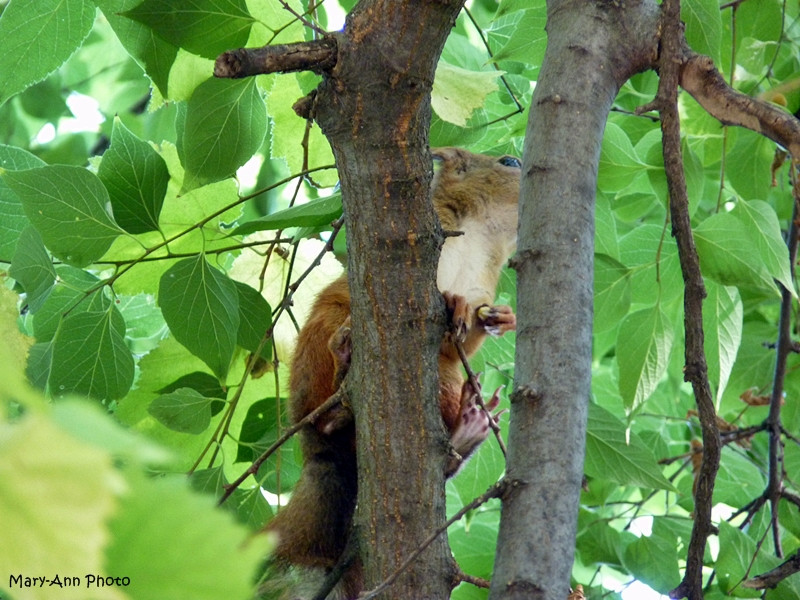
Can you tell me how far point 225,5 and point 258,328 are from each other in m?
0.62

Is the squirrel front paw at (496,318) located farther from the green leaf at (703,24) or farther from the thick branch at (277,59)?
the thick branch at (277,59)

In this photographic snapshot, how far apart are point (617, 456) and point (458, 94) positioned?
2.50 feet

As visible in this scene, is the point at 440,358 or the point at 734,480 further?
the point at 734,480

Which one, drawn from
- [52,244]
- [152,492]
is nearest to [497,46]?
[52,244]

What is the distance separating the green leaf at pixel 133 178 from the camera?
173 centimetres

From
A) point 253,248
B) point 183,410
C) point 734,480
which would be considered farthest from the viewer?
point 734,480

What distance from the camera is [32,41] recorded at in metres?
1.66

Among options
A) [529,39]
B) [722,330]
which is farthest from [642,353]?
[529,39]

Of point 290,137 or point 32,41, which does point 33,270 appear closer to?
point 32,41

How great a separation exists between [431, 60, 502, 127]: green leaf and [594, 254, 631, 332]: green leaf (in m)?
0.53

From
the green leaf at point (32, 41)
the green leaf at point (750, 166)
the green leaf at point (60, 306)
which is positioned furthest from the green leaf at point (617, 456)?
the green leaf at point (32, 41)

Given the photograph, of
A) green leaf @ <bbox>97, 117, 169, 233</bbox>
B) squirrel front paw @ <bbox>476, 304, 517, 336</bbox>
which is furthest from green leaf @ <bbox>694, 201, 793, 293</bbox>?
green leaf @ <bbox>97, 117, 169, 233</bbox>

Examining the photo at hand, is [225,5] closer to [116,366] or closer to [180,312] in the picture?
[180,312]

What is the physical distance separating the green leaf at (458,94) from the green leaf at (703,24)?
378mm
